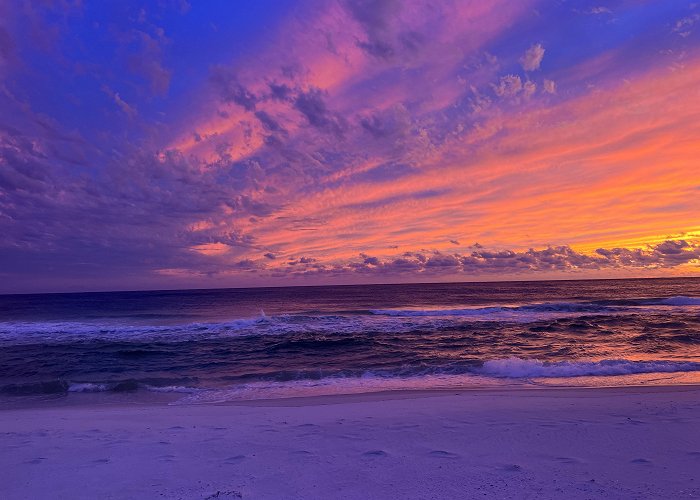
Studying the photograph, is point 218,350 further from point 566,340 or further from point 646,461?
point 646,461

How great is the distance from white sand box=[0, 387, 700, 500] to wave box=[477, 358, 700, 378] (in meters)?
3.98

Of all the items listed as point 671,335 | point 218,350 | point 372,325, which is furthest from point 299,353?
point 671,335

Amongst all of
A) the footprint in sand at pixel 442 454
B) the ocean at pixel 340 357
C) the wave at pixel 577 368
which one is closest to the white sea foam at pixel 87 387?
the ocean at pixel 340 357

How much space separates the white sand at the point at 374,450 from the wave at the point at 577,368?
398 centimetres

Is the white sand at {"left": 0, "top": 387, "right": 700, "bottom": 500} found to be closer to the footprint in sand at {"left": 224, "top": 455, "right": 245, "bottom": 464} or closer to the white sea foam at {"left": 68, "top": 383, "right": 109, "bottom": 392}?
the footprint in sand at {"left": 224, "top": 455, "right": 245, "bottom": 464}

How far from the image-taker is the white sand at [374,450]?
491cm

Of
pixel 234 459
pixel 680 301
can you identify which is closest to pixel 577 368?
pixel 234 459

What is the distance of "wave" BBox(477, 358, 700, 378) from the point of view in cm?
1350

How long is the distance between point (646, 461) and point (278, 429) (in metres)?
5.48

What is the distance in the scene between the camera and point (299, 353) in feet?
64.9

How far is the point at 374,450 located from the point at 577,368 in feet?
34.3

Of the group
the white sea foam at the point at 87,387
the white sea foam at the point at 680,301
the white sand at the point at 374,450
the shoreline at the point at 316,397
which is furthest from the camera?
the white sea foam at the point at 680,301

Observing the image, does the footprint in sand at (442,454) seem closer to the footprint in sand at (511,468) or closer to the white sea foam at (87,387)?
the footprint in sand at (511,468)

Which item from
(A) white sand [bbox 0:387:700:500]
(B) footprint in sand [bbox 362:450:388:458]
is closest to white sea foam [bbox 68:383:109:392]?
(A) white sand [bbox 0:387:700:500]
